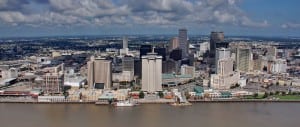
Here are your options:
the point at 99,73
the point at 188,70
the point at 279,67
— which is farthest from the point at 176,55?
the point at 99,73

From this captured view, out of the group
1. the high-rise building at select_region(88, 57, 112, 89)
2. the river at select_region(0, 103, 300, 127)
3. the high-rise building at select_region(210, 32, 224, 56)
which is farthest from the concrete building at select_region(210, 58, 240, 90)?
the high-rise building at select_region(210, 32, 224, 56)

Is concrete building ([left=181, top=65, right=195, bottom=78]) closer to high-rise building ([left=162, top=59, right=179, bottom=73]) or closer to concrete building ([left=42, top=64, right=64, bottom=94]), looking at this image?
high-rise building ([left=162, top=59, right=179, bottom=73])

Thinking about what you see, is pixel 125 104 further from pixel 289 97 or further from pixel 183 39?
pixel 183 39

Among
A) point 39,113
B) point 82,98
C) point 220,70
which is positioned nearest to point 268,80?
point 220,70

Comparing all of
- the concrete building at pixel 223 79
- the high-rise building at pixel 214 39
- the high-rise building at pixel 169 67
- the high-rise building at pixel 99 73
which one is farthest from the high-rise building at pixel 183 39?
the high-rise building at pixel 99 73

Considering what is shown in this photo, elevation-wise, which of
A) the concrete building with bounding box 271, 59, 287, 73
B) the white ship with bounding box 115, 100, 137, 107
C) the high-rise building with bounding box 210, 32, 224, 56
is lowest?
the white ship with bounding box 115, 100, 137, 107

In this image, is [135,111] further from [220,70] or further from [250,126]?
[220,70]

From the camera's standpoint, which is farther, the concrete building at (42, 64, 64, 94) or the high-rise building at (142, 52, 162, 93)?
the high-rise building at (142, 52, 162, 93)
